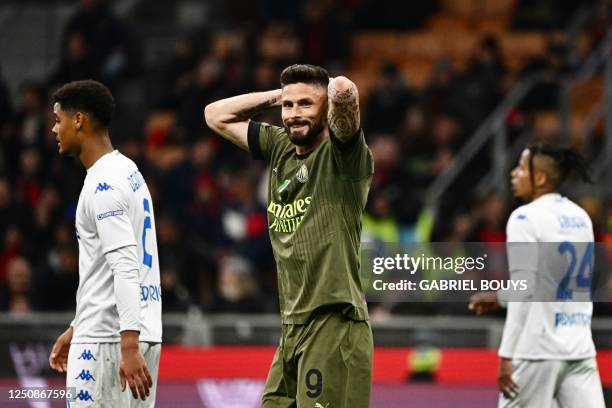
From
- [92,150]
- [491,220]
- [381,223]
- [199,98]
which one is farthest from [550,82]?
[92,150]

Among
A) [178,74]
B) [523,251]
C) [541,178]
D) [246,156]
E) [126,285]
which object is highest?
[178,74]

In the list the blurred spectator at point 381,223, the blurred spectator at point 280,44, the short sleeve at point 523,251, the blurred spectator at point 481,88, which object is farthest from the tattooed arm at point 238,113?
the blurred spectator at point 280,44

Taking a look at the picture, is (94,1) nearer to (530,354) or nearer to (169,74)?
(169,74)

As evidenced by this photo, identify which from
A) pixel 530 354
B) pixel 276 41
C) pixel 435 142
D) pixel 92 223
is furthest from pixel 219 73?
pixel 92 223

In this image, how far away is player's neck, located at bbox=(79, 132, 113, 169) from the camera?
630 cm

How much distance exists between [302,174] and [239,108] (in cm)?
72

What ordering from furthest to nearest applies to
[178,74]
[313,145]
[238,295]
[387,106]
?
[178,74], [387,106], [238,295], [313,145]

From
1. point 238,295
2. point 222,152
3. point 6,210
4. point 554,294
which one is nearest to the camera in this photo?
point 554,294

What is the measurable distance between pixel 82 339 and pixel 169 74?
429 inches

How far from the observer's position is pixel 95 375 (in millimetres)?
6051

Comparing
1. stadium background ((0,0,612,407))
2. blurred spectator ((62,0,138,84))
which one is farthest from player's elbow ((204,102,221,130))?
blurred spectator ((62,0,138,84))

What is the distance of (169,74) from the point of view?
16.7 m

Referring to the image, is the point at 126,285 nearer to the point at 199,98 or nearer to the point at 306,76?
the point at 306,76

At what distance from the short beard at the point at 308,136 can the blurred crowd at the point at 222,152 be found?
6357 mm
